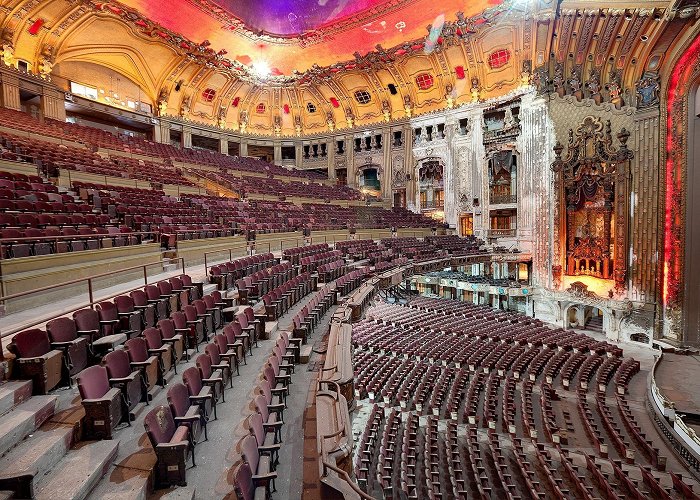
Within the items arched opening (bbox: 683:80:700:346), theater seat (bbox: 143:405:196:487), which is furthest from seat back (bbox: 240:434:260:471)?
arched opening (bbox: 683:80:700:346)

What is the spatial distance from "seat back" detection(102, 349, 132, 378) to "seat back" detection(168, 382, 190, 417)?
0.34 m

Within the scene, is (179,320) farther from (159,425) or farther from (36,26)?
(36,26)

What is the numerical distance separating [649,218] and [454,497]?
29.2 ft

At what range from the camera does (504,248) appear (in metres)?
12.2

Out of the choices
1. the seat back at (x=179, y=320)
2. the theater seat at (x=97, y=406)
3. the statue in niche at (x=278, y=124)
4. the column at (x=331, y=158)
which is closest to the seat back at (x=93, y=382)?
the theater seat at (x=97, y=406)

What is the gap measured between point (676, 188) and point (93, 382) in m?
11.2

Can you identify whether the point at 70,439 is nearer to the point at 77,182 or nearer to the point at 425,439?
the point at 425,439

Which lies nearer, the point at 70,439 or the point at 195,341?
the point at 70,439

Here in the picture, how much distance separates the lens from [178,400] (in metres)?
1.92

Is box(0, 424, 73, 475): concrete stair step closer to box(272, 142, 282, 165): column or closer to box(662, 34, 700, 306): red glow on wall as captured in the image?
box(662, 34, 700, 306): red glow on wall

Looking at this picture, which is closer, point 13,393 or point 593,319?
point 13,393

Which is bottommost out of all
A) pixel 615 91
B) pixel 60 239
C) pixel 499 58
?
pixel 60 239

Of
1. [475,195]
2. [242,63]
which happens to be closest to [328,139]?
[242,63]

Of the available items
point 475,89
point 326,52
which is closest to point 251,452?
point 475,89
